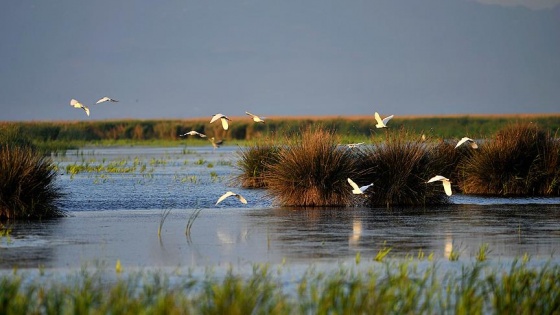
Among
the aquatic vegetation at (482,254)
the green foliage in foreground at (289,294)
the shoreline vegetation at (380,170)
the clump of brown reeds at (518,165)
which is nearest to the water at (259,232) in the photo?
the aquatic vegetation at (482,254)

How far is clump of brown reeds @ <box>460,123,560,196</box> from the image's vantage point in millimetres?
22938

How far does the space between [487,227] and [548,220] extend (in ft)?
5.31

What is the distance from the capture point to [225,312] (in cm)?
800

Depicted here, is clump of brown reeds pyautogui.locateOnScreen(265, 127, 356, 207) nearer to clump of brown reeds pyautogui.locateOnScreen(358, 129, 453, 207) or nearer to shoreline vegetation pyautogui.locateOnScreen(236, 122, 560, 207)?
shoreline vegetation pyautogui.locateOnScreen(236, 122, 560, 207)

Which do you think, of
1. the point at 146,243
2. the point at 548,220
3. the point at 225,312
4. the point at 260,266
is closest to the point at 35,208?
the point at 146,243

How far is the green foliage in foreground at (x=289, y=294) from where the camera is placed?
27.2 ft

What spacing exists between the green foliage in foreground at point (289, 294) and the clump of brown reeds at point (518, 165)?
12044mm

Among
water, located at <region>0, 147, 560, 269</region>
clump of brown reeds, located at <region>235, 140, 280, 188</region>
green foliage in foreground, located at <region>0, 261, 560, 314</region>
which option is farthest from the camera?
clump of brown reeds, located at <region>235, 140, 280, 188</region>

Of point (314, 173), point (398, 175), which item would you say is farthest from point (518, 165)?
point (314, 173)

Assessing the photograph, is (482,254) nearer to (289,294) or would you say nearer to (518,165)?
(289,294)

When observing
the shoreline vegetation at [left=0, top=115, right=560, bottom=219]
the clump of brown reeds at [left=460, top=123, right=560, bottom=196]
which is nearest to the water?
the shoreline vegetation at [left=0, top=115, right=560, bottom=219]

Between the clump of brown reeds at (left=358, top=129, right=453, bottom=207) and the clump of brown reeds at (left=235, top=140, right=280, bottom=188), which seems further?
the clump of brown reeds at (left=235, top=140, right=280, bottom=188)

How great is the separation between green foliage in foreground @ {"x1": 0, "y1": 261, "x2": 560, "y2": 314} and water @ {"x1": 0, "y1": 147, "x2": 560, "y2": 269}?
1.36 metres

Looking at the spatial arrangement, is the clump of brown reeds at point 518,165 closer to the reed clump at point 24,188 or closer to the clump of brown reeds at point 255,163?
the clump of brown reeds at point 255,163
